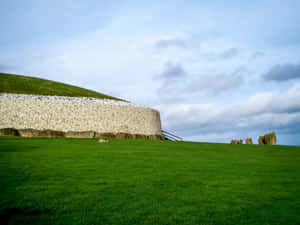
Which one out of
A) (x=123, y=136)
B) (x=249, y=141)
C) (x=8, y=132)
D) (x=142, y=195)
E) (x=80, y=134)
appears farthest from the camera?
(x=249, y=141)

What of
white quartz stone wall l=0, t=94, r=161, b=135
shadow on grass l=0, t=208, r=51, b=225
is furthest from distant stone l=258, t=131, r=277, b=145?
shadow on grass l=0, t=208, r=51, b=225

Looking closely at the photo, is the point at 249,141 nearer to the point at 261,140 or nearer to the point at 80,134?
the point at 261,140

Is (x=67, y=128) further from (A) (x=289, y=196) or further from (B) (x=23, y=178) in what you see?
(A) (x=289, y=196)

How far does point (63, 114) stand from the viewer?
2395 centimetres

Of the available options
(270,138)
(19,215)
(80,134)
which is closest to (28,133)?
(80,134)

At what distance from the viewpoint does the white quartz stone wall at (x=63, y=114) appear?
917 inches

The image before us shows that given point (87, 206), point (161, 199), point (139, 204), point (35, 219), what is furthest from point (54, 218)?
point (161, 199)

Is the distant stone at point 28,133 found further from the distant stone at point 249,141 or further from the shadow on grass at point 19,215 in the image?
the shadow on grass at point 19,215

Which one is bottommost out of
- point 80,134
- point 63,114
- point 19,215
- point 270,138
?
point 19,215

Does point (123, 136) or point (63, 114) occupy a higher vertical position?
point (63, 114)

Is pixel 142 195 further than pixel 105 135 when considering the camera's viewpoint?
No

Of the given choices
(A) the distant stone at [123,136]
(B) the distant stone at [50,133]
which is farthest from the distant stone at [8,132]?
(A) the distant stone at [123,136]

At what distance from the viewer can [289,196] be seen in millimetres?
6531

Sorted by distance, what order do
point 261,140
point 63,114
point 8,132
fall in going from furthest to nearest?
point 261,140 < point 63,114 < point 8,132
